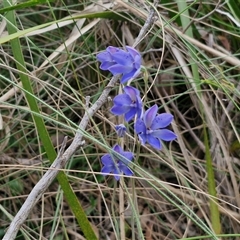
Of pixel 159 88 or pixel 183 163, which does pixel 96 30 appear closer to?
pixel 159 88

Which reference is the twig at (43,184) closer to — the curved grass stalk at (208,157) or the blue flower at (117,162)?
the blue flower at (117,162)

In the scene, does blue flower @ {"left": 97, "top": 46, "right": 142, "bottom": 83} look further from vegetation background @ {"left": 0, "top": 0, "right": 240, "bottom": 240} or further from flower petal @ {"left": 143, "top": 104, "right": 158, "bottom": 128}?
vegetation background @ {"left": 0, "top": 0, "right": 240, "bottom": 240}

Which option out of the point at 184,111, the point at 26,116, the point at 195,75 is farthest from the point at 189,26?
the point at 26,116

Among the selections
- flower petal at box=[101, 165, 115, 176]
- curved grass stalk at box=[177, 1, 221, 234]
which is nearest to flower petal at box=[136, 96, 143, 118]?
flower petal at box=[101, 165, 115, 176]

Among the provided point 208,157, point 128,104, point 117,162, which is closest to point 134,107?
point 128,104

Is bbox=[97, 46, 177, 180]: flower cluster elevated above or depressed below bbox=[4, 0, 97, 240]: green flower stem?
above

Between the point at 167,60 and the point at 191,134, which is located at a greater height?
the point at 167,60
